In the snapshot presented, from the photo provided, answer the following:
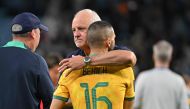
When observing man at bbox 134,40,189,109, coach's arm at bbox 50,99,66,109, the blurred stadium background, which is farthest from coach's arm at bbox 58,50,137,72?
the blurred stadium background

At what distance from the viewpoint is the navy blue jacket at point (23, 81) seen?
6.12 meters

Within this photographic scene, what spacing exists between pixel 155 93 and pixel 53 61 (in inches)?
56.2

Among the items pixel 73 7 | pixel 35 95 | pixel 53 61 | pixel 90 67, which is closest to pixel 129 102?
pixel 90 67

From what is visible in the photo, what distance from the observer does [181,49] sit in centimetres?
1686

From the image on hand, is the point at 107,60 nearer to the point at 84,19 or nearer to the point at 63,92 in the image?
the point at 63,92

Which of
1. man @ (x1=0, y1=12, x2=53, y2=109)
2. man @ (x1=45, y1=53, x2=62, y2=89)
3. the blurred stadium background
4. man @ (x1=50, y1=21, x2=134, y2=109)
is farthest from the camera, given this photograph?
the blurred stadium background

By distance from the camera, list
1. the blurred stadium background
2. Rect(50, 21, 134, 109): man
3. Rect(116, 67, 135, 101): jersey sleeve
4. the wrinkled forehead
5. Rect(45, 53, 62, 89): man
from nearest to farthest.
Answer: Rect(50, 21, 134, 109): man, Rect(116, 67, 135, 101): jersey sleeve, the wrinkled forehead, Rect(45, 53, 62, 89): man, the blurred stadium background

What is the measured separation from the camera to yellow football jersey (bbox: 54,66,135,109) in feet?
17.6

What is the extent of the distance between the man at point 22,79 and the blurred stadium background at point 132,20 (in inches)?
379

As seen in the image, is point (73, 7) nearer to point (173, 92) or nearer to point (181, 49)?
point (181, 49)

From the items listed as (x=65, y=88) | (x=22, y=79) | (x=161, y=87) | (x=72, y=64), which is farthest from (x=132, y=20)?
(x=65, y=88)

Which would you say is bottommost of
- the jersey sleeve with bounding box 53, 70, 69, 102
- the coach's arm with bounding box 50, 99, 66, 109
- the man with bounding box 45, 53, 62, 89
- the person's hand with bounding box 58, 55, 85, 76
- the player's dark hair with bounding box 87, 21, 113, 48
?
the man with bounding box 45, 53, 62, 89

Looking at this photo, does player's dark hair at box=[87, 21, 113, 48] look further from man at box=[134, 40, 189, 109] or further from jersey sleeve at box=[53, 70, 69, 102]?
man at box=[134, 40, 189, 109]

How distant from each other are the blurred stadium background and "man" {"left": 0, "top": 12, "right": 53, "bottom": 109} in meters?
9.62
